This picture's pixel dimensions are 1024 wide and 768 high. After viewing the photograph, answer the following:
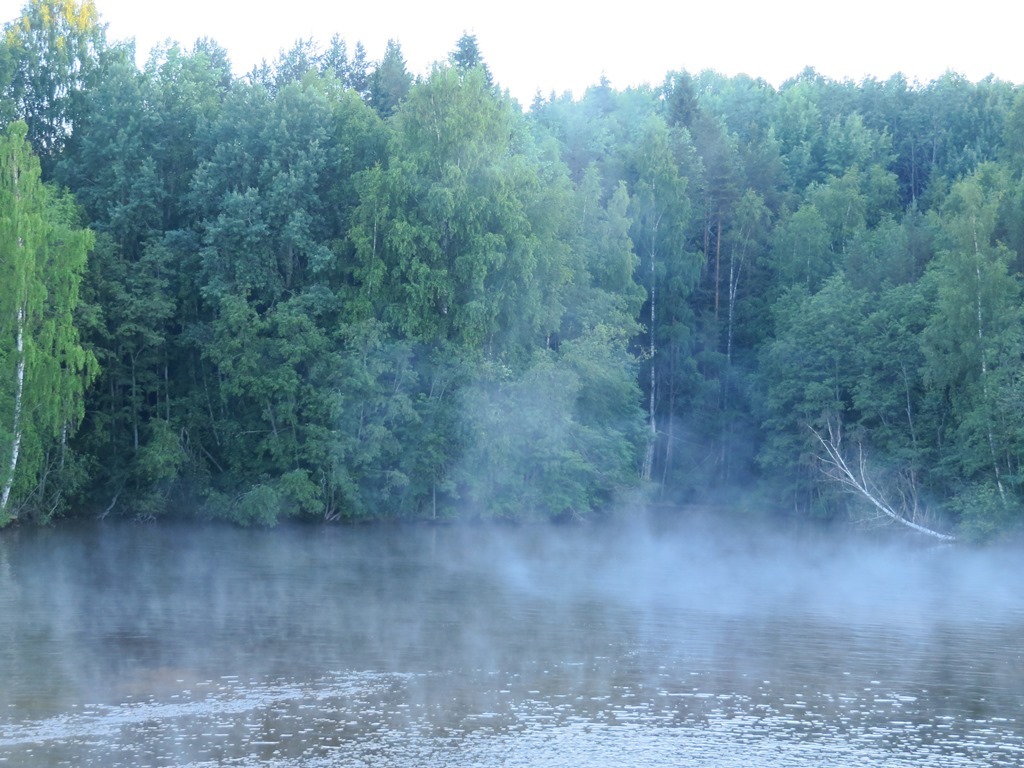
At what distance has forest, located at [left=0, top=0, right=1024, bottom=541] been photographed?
4275 centimetres

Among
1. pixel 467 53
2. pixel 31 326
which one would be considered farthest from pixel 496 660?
pixel 467 53

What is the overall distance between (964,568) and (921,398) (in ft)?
39.9

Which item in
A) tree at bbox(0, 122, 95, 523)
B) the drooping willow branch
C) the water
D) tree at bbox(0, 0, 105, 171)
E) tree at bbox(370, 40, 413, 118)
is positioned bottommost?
the water

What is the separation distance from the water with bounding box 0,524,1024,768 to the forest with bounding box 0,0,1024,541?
7.65 metres

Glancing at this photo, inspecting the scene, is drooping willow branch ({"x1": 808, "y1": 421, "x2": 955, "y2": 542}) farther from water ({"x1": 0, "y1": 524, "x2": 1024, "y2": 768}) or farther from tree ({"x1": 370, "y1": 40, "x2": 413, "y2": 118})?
tree ({"x1": 370, "y1": 40, "x2": 413, "y2": 118})

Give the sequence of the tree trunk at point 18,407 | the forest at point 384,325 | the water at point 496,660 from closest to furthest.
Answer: the water at point 496,660, the tree trunk at point 18,407, the forest at point 384,325

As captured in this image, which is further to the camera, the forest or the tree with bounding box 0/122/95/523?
the forest

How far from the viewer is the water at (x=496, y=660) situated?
16453 mm

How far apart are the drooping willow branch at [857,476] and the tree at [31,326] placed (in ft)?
87.2

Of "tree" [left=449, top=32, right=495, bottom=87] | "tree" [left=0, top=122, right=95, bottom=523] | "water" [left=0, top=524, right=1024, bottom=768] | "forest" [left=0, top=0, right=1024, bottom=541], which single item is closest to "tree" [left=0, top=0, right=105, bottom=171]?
"forest" [left=0, top=0, right=1024, bottom=541]

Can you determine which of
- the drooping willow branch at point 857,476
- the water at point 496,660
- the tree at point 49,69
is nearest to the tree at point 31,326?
the water at point 496,660

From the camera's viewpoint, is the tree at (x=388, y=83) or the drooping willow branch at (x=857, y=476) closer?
the drooping willow branch at (x=857, y=476)

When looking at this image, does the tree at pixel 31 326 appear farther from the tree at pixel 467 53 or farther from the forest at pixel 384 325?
the tree at pixel 467 53

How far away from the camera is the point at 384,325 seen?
46.7 m
